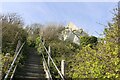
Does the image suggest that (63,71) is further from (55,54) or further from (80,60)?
(55,54)

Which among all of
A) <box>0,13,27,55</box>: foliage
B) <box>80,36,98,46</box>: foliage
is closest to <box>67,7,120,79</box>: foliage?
<box>0,13,27,55</box>: foliage

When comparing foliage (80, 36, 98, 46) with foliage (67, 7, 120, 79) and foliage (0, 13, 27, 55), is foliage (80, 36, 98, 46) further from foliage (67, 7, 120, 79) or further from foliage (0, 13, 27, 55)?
foliage (67, 7, 120, 79)

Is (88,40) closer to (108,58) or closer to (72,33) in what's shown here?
(72,33)

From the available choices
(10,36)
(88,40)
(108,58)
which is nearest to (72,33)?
(88,40)

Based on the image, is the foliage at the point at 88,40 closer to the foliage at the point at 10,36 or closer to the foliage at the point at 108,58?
the foliage at the point at 10,36

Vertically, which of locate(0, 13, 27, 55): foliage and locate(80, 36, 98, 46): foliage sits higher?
locate(0, 13, 27, 55): foliage

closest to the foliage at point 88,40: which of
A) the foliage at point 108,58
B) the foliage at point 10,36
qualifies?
the foliage at point 10,36

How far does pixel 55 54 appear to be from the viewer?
Answer: 47.2 feet

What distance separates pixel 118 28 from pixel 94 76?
3.91 ft

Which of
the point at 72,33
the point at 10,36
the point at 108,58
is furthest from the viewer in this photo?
the point at 72,33

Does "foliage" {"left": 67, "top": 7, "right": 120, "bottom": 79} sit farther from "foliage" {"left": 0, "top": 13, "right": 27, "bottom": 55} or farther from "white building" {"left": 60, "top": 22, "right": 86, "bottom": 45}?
"white building" {"left": 60, "top": 22, "right": 86, "bottom": 45}

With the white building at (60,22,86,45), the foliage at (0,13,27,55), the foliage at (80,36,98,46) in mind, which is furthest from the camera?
the white building at (60,22,86,45)

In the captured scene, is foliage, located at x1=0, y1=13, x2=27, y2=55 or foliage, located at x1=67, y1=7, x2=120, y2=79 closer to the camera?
foliage, located at x1=67, y1=7, x2=120, y2=79

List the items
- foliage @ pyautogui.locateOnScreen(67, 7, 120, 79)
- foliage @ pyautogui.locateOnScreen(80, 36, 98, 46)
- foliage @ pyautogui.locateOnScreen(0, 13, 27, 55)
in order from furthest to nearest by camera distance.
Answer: foliage @ pyautogui.locateOnScreen(80, 36, 98, 46) → foliage @ pyautogui.locateOnScreen(0, 13, 27, 55) → foliage @ pyautogui.locateOnScreen(67, 7, 120, 79)
